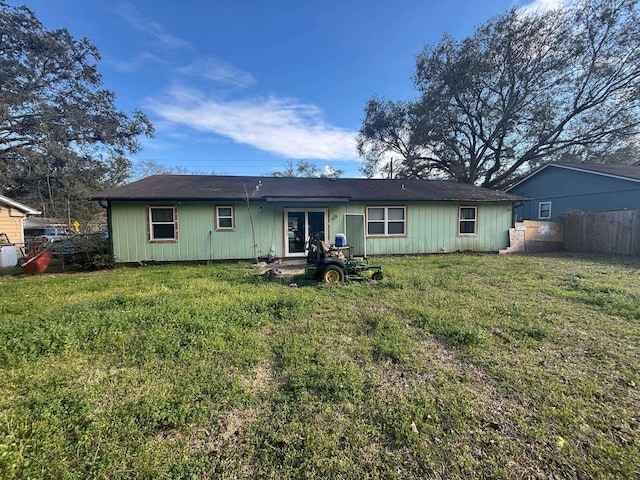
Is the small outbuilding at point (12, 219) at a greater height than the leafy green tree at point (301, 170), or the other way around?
the leafy green tree at point (301, 170)

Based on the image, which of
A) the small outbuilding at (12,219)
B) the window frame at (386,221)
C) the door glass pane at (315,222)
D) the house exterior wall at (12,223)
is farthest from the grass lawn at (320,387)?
the house exterior wall at (12,223)

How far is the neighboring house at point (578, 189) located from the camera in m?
14.2

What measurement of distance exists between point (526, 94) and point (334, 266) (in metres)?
22.0

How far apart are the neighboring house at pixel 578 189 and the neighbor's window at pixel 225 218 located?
12566 millimetres

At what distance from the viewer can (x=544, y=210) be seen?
18.4 m

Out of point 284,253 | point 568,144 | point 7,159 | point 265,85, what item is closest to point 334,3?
point 265,85

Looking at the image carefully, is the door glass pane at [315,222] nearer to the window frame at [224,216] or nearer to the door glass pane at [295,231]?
the door glass pane at [295,231]

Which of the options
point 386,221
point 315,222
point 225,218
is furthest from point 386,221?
point 225,218

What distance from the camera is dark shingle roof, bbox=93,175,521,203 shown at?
9.84 meters

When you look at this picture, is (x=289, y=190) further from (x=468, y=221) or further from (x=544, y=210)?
(x=544, y=210)

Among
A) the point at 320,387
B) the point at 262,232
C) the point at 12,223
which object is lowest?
the point at 320,387

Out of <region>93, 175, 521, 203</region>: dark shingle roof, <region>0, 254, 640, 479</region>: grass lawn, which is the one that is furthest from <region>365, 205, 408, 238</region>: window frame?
<region>0, 254, 640, 479</region>: grass lawn

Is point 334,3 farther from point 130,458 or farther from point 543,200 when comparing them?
point 543,200

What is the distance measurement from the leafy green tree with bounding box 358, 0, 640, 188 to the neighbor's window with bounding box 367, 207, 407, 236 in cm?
1320
